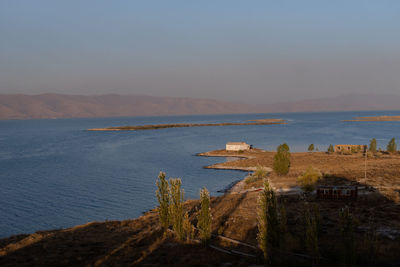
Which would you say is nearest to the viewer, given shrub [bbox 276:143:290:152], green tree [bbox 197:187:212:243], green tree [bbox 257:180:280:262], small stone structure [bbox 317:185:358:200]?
green tree [bbox 257:180:280:262]

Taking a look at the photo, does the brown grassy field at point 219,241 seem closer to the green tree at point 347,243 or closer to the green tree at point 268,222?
the green tree at point 268,222

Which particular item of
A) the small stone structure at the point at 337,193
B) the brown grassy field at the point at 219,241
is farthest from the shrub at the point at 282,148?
the small stone structure at the point at 337,193

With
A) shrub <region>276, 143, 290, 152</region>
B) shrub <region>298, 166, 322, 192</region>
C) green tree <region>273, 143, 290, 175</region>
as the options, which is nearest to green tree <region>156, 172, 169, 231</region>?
shrub <region>298, 166, 322, 192</region>

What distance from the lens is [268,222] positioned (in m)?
19.3

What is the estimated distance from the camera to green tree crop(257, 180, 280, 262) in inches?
738

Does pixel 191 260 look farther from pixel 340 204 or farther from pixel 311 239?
pixel 340 204

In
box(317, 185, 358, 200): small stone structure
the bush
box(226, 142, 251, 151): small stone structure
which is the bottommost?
box(226, 142, 251, 151): small stone structure

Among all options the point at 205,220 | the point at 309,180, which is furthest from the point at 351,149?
the point at 205,220

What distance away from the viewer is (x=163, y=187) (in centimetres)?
2550

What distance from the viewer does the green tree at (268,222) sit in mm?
18734

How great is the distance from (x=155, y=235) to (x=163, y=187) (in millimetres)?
3954

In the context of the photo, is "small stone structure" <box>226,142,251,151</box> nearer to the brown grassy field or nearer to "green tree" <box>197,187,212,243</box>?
the brown grassy field

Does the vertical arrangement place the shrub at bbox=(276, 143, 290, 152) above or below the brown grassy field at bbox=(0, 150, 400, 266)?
above

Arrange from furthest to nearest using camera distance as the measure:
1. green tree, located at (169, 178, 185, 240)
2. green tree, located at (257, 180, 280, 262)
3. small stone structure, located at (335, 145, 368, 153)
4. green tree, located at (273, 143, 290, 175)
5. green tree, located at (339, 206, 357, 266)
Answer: small stone structure, located at (335, 145, 368, 153)
green tree, located at (273, 143, 290, 175)
green tree, located at (169, 178, 185, 240)
green tree, located at (257, 180, 280, 262)
green tree, located at (339, 206, 357, 266)
